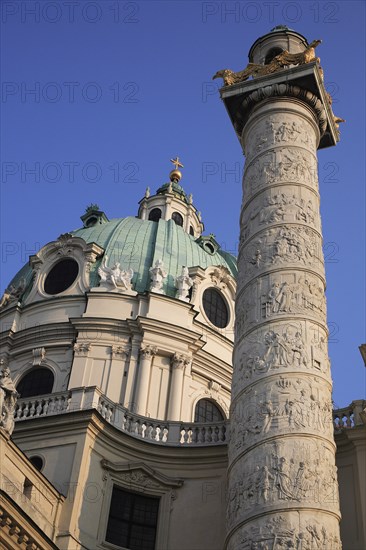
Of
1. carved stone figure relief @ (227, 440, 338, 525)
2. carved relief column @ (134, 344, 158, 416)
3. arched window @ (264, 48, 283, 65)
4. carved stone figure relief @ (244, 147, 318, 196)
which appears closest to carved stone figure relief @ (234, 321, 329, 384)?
carved stone figure relief @ (227, 440, 338, 525)

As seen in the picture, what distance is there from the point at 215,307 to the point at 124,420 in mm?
8440

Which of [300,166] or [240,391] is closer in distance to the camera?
[240,391]

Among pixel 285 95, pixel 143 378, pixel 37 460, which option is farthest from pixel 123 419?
pixel 285 95

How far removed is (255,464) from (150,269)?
1465cm

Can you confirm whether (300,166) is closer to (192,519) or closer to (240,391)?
(240,391)

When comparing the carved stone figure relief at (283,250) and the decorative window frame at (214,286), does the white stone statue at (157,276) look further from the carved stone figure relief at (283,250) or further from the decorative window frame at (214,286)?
the carved stone figure relief at (283,250)

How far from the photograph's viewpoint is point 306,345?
45.0 ft

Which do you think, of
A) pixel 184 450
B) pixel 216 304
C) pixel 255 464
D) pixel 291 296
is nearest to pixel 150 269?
pixel 216 304

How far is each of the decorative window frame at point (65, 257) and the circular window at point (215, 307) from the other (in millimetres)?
3766

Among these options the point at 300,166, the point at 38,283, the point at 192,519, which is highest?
the point at 38,283

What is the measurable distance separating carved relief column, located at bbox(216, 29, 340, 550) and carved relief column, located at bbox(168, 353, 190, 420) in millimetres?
8527

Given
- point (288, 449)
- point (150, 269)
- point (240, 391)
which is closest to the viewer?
point (288, 449)

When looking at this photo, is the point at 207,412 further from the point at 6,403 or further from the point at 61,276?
the point at 6,403

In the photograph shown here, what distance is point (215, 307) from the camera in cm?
2705
